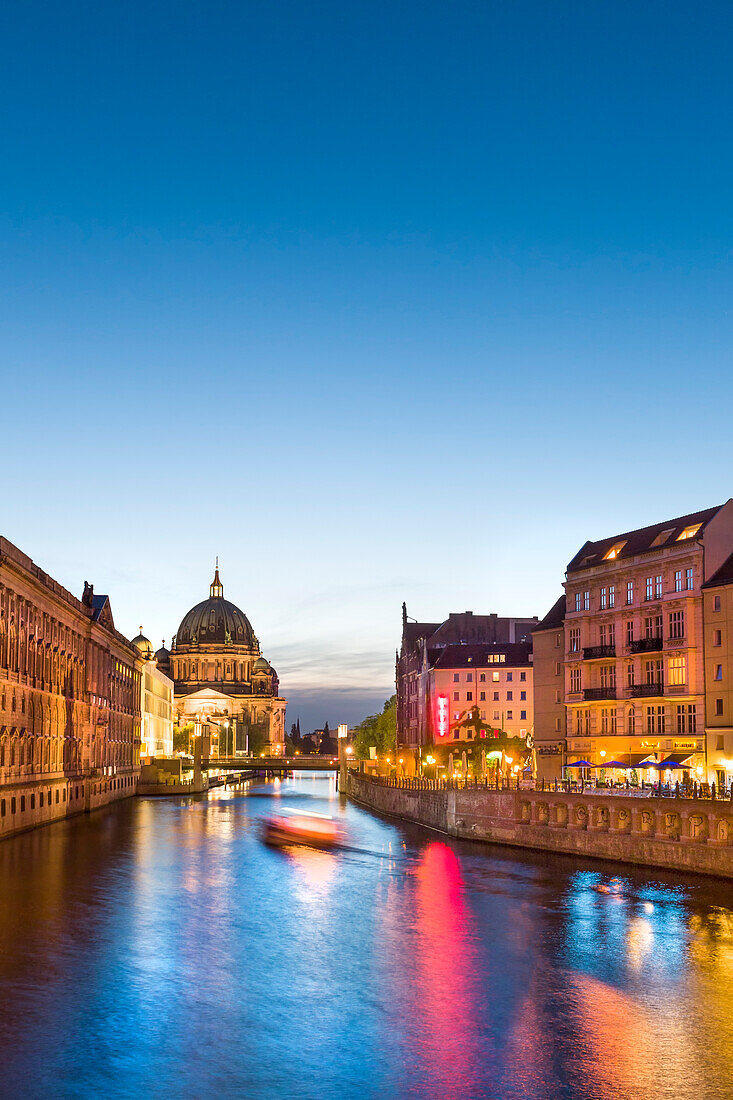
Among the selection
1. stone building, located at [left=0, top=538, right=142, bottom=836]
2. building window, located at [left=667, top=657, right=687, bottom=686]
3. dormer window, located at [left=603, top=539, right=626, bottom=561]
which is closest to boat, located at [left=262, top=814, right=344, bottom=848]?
stone building, located at [left=0, top=538, right=142, bottom=836]

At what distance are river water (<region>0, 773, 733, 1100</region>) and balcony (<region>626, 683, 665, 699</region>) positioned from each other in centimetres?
1928

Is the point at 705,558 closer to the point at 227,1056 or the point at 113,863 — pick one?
the point at 113,863

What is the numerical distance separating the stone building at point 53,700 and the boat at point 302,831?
18.1 m

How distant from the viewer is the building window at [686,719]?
7994cm

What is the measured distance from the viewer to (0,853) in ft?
228

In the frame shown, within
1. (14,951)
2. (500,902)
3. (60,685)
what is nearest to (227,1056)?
(14,951)

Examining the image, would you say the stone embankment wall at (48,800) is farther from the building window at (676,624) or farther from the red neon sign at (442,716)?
the building window at (676,624)

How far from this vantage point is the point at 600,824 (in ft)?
223

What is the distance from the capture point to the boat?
90062 mm

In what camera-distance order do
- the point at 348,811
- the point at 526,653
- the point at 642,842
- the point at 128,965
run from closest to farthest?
the point at 128,965, the point at 642,842, the point at 348,811, the point at 526,653

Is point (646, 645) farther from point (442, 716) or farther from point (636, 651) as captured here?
point (442, 716)

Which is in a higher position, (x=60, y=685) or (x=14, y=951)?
(x=60, y=685)

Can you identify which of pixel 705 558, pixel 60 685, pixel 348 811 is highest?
pixel 705 558

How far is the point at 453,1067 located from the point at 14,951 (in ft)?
64.9
